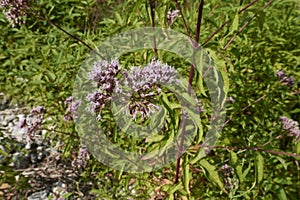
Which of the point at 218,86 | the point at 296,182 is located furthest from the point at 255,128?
the point at 218,86

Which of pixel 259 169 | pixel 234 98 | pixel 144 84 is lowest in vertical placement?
pixel 259 169

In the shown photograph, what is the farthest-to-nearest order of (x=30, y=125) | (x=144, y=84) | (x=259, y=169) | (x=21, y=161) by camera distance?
(x=21, y=161) < (x=30, y=125) < (x=259, y=169) < (x=144, y=84)

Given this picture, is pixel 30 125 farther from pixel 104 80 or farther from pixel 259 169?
pixel 259 169

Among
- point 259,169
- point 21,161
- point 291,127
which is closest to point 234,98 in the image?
point 291,127

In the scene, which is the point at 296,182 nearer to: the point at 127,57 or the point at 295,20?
the point at 295,20

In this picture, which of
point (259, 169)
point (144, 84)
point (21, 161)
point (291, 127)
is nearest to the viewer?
point (144, 84)

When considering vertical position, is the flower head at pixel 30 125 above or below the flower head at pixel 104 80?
below

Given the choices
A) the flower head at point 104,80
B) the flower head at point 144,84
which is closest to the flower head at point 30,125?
the flower head at point 104,80

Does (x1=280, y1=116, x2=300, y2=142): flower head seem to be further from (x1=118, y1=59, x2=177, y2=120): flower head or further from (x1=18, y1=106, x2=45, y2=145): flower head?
(x1=18, y1=106, x2=45, y2=145): flower head

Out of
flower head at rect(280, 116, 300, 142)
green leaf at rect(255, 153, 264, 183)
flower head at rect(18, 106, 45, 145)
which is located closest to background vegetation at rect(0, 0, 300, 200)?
flower head at rect(280, 116, 300, 142)

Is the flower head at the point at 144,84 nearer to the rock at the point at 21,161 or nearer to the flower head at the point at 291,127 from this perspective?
the flower head at the point at 291,127

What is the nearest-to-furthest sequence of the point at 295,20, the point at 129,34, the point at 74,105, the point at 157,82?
1. the point at 157,82
2. the point at 74,105
3. the point at 129,34
4. the point at 295,20
